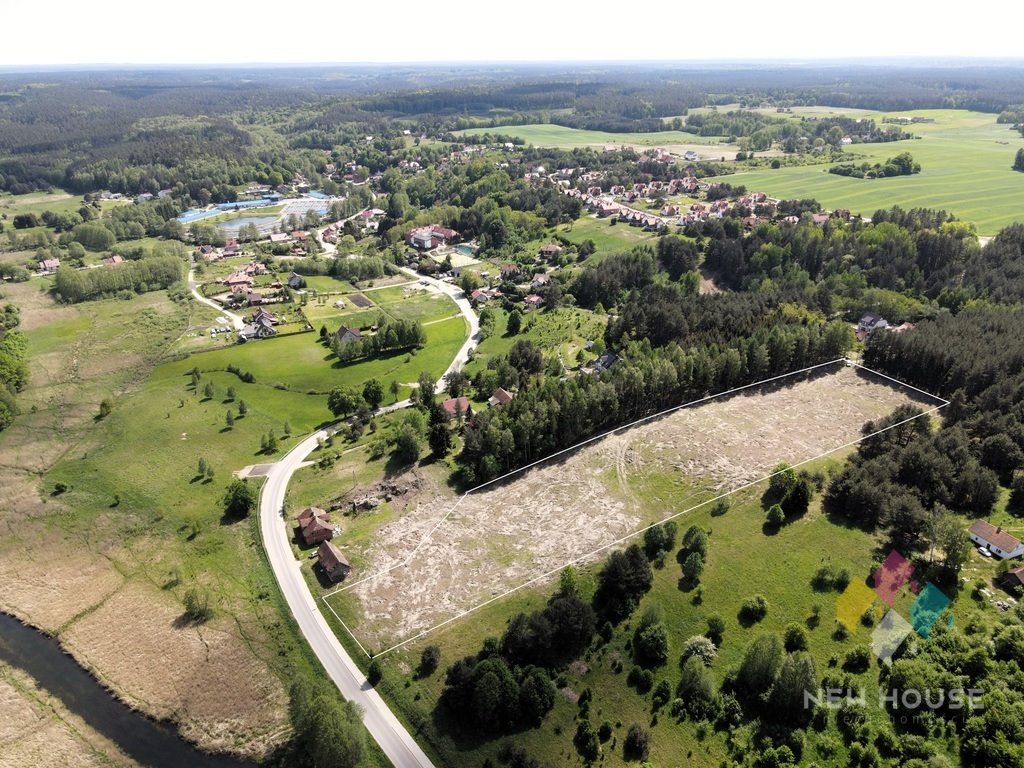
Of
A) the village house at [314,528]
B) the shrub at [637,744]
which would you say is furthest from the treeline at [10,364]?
the shrub at [637,744]

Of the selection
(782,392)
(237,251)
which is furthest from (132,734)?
(237,251)

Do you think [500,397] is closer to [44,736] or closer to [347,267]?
[44,736]

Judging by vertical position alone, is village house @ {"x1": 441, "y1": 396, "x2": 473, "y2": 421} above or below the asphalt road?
above

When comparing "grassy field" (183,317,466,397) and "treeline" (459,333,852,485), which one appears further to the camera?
"grassy field" (183,317,466,397)

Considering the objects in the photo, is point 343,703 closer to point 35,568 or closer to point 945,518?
point 35,568

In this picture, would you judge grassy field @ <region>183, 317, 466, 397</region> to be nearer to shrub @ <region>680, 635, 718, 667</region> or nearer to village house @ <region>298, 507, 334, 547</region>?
village house @ <region>298, 507, 334, 547</region>

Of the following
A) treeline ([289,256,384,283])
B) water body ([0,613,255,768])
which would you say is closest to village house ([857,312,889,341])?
treeline ([289,256,384,283])
